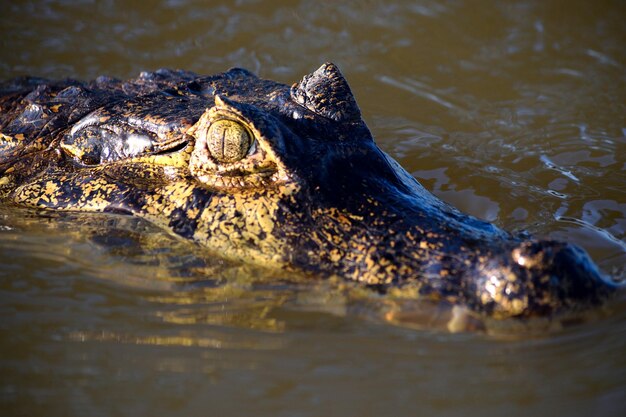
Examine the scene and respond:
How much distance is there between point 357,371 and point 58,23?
20.2 ft

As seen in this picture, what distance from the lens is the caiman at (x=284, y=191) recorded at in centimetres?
331

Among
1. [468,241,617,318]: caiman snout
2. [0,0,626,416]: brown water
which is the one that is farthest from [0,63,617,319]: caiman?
[0,0,626,416]: brown water

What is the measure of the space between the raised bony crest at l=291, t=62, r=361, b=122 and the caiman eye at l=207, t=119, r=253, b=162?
0.50 metres

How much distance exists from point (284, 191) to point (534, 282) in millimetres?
1252

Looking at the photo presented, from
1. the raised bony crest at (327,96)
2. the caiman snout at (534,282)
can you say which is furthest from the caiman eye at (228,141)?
the caiman snout at (534,282)

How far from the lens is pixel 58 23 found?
802cm

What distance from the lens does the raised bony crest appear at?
4059 millimetres

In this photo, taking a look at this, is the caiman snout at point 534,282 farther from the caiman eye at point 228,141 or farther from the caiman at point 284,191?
the caiman eye at point 228,141

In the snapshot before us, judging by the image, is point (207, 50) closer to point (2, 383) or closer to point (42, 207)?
point (42, 207)

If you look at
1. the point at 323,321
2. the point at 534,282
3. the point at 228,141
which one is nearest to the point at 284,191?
the point at 228,141

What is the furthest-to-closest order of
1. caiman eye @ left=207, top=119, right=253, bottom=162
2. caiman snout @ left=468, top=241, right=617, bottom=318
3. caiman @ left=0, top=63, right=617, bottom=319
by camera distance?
caiman eye @ left=207, top=119, right=253, bottom=162 < caiman @ left=0, top=63, right=617, bottom=319 < caiman snout @ left=468, top=241, right=617, bottom=318

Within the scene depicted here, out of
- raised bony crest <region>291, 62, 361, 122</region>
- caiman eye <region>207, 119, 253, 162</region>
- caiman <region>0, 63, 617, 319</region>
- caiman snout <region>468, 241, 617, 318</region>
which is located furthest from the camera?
raised bony crest <region>291, 62, 361, 122</region>

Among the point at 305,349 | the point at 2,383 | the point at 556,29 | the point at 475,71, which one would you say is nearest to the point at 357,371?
the point at 305,349

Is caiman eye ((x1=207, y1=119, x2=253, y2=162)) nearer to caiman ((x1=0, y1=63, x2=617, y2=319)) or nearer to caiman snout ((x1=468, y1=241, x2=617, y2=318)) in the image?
caiman ((x1=0, y1=63, x2=617, y2=319))
